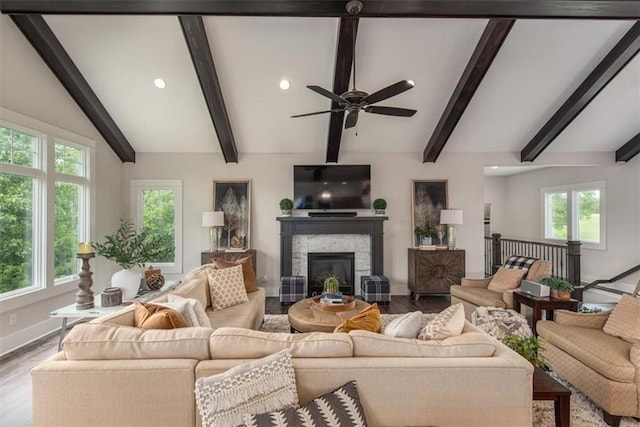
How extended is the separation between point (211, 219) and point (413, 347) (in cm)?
450

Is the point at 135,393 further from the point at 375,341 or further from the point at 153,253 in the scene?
the point at 153,253

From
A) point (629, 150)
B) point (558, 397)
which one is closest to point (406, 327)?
point (558, 397)

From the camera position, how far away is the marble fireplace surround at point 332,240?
5602mm

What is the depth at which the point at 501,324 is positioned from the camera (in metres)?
3.01

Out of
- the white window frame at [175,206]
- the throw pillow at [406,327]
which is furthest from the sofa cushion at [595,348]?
the white window frame at [175,206]

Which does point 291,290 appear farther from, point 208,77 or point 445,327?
point 445,327

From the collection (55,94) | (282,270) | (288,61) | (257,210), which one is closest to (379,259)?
(282,270)

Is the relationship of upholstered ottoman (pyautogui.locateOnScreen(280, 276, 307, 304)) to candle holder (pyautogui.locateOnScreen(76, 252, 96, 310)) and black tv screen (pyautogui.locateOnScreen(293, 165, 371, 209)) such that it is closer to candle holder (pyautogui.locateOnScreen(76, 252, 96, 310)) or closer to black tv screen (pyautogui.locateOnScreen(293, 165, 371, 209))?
black tv screen (pyautogui.locateOnScreen(293, 165, 371, 209))

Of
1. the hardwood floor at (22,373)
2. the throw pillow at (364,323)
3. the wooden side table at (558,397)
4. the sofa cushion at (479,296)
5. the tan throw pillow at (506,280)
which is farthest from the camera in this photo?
the tan throw pillow at (506,280)

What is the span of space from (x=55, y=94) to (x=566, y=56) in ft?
21.8

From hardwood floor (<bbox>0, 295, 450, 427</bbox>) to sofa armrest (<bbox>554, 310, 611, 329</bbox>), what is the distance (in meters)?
2.12

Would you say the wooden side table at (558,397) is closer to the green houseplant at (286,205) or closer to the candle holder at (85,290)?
the candle holder at (85,290)

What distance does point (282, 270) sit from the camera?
5602 millimetres

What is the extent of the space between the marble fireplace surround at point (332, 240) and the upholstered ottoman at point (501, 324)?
256cm
